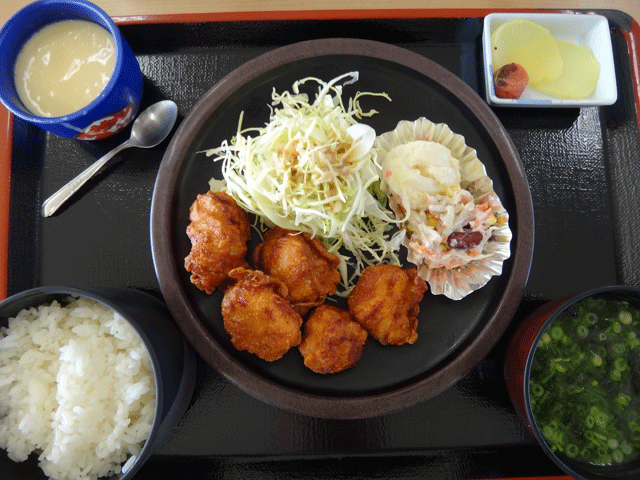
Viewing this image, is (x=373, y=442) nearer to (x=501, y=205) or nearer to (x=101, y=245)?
(x=501, y=205)

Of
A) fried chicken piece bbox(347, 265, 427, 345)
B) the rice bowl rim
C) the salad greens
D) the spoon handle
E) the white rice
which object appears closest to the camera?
the rice bowl rim

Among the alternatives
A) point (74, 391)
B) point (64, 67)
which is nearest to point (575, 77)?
point (64, 67)

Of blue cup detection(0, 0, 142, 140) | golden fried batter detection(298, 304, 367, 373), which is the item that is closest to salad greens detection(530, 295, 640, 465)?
golden fried batter detection(298, 304, 367, 373)

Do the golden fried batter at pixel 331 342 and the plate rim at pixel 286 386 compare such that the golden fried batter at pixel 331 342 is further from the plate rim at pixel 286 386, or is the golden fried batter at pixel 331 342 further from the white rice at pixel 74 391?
the white rice at pixel 74 391

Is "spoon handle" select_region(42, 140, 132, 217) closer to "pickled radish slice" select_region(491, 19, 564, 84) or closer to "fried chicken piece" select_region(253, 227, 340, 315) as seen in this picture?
"fried chicken piece" select_region(253, 227, 340, 315)

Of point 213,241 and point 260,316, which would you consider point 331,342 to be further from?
point 213,241
